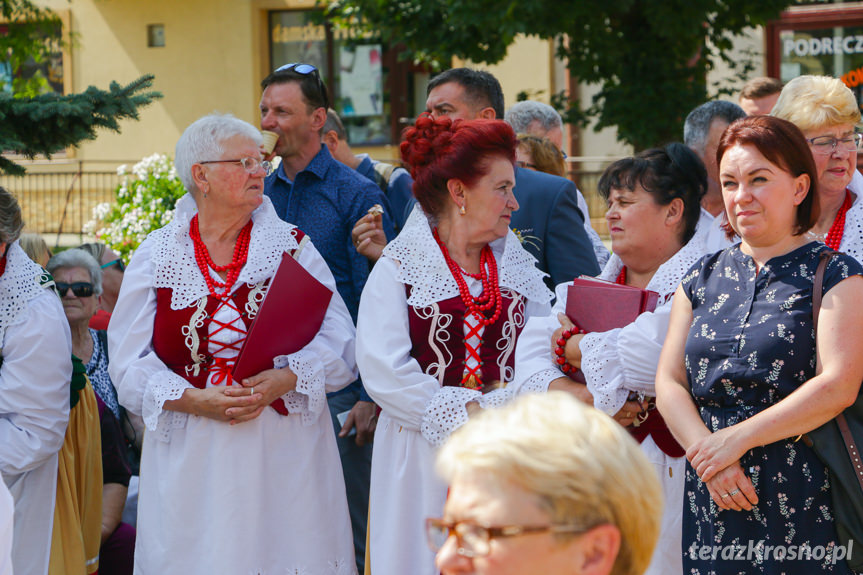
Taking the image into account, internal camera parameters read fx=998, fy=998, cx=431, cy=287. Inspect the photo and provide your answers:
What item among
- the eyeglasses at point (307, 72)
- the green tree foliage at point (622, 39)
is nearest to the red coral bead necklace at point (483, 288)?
the eyeglasses at point (307, 72)

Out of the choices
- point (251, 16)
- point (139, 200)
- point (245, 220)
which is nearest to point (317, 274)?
point (245, 220)

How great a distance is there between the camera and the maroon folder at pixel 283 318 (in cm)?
371

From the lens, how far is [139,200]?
10117 millimetres

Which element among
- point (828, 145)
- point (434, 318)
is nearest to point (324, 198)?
point (434, 318)

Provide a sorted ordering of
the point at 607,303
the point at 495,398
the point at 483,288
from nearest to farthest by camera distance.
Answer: the point at 607,303 → the point at 495,398 → the point at 483,288

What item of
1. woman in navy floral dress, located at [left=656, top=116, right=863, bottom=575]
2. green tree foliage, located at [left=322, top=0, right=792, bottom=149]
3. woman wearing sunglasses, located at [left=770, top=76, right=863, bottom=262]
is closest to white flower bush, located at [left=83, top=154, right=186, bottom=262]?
green tree foliage, located at [left=322, top=0, right=792, bottom=149]

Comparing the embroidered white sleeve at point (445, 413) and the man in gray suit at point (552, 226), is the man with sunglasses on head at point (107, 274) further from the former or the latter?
the embroidered white sleeve at point (445, 413)

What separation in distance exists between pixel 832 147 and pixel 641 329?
0.93 m

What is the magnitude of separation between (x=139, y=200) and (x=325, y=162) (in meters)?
5.89

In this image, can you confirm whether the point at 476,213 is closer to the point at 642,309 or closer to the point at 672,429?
the point at 642,309

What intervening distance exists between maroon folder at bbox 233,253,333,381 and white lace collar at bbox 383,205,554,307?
350 millimetres

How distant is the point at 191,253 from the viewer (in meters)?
3.91

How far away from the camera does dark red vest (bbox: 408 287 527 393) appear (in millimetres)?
3643

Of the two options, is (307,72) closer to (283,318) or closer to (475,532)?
(283,318)
